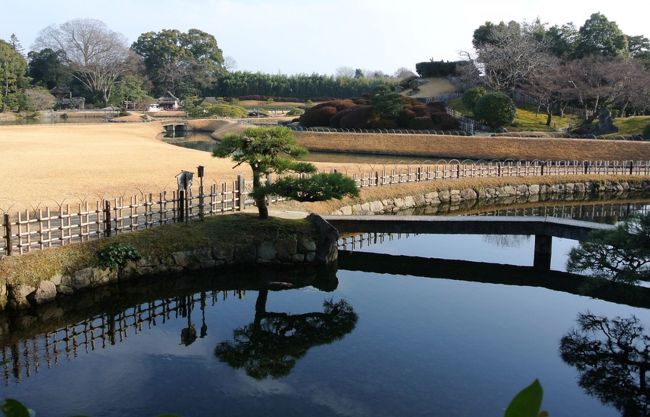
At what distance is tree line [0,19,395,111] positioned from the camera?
8888 cm

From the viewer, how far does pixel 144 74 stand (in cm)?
10294

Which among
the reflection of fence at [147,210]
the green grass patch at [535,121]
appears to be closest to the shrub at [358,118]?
the green grass patch at [535,121]

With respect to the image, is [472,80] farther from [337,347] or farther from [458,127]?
[337,347]

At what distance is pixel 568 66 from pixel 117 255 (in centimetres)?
4905

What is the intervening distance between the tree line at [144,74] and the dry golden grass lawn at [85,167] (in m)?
40.3

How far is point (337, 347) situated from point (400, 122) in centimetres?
4448

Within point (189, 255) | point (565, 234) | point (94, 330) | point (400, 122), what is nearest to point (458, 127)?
point (400, 122)

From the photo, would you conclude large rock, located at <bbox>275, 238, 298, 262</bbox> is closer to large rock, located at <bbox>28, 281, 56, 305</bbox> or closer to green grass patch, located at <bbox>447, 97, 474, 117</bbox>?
large rock, located at <bbox>28, 281, 56, 305</bbox>

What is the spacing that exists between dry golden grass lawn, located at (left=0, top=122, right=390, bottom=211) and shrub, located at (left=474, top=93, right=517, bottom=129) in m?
19.9

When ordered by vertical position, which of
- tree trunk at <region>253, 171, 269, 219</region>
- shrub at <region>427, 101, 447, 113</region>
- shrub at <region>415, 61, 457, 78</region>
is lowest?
tree trunk at <region>253, 171, 269, 219</region>

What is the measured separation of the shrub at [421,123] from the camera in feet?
171

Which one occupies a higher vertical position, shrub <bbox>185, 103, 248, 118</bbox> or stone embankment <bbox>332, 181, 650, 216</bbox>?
shrub <bbox>185, 103, 248, 118</bbox>

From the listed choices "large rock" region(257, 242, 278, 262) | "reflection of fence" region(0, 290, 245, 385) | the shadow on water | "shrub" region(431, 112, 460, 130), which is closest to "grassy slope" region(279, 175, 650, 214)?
"large rock" region(257, 242, 278, 262)

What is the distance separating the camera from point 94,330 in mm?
12289
